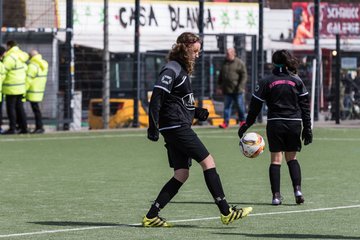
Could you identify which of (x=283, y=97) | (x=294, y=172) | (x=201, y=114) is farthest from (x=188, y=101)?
(x=294, y=172)

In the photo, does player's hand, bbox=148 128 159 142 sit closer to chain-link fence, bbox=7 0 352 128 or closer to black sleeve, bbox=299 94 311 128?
black sleeve, bbox=299 94 311 128

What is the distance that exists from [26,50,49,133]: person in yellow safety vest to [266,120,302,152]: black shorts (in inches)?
528

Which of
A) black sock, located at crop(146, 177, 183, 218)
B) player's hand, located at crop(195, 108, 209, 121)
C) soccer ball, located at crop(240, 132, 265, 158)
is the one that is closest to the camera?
black sock, located at crop(146, 177, 183, 218)

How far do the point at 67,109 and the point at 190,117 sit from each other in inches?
651

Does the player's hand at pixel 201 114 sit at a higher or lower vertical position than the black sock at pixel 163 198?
higher

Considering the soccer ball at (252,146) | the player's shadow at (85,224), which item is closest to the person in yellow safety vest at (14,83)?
the soccer ball at (252,146)

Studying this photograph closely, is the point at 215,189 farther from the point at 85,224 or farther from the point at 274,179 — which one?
the point at 274,179

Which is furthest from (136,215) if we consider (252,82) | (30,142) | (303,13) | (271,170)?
(303,13)

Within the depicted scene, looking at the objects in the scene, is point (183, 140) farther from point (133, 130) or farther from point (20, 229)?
point (133, 130)

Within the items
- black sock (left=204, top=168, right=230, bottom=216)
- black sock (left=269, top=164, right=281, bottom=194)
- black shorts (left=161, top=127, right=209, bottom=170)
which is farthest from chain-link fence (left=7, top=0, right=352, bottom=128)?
black sock (left=204, top=168, right=230, bottom=216)

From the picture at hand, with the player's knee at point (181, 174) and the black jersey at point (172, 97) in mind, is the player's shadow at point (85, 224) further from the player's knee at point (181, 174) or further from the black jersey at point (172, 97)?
the black jersey at point (172, 97)

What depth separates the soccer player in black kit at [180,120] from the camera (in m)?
10.9

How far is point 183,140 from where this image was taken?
11.0 m

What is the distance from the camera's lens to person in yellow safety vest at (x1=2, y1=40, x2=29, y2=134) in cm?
2538
